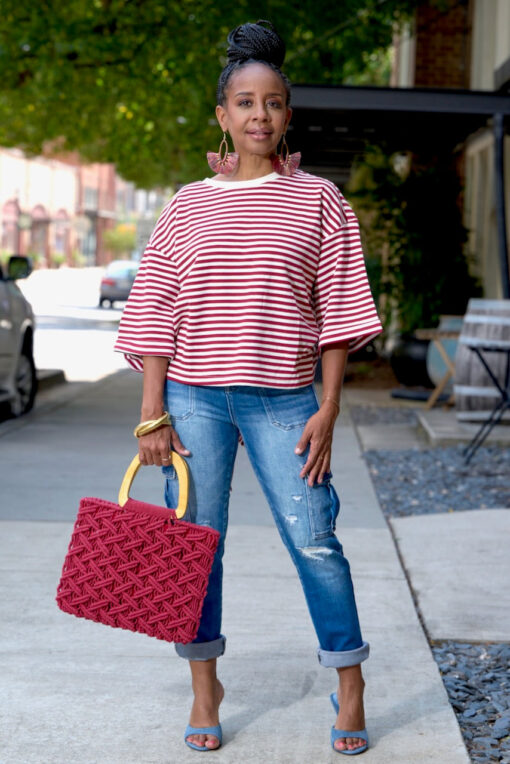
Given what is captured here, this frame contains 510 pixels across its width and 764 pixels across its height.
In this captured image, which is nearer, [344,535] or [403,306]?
[344,535]

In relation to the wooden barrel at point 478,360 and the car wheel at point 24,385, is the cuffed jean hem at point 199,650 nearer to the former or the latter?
the wooden barrel at point 478,360

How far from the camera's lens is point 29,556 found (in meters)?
6.01

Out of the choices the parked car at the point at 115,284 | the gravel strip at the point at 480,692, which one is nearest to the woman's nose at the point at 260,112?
the gravel strip at the point at 480,692

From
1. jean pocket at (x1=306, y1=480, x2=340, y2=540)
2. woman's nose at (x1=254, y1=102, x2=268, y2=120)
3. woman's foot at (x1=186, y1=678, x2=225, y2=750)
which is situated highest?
woman's nose at (x1=254, y1=102, x2=268, y2=120)

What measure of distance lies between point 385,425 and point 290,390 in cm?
834

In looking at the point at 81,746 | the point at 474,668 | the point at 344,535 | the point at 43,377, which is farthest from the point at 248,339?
the point at 43,377

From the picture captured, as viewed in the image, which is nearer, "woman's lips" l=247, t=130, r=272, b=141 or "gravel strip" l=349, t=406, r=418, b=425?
"woman's lips" l=247, t=130, r=272, b=141

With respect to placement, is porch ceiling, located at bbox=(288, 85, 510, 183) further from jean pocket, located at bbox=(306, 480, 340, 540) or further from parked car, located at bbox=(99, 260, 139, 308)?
parked car, located at bbox=(99, 260, 139, 308)

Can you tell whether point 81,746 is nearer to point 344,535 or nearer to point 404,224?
point 344,535

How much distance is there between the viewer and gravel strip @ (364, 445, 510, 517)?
25.5 feet

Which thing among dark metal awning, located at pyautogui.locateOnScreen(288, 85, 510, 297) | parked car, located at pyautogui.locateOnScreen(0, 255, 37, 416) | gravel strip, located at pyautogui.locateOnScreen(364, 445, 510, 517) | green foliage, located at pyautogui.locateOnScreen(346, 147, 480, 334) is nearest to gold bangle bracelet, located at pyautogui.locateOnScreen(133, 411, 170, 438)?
gravel strip, located at pyautogui.locateOnScreen(364, 445, 510, 517)

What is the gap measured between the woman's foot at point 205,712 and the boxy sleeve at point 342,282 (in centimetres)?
103

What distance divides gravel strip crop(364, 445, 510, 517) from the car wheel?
137 inches

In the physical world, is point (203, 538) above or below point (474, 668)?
above
